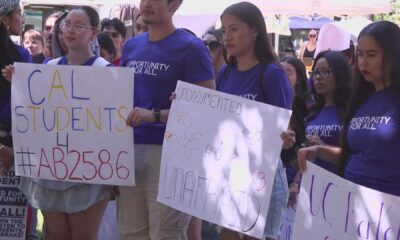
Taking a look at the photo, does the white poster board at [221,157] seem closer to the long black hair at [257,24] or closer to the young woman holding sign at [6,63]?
the long black hair at [257,24]

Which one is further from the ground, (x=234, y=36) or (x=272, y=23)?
(x=234, y=36)

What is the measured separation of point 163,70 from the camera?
4.11 meters

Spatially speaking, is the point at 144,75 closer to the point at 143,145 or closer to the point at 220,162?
the point at 143,145

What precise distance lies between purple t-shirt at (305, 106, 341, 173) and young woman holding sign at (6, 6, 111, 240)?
131 centimetres

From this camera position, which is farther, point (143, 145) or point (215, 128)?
point (143, 145)

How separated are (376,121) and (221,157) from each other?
910 mm

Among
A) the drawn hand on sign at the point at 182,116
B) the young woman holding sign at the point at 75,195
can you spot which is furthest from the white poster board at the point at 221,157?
the young woman holding sign at the point at 75,195

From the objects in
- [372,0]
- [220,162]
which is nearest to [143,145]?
[220,162]

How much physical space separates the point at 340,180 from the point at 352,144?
0.24 meters

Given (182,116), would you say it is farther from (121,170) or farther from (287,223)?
(287,223)

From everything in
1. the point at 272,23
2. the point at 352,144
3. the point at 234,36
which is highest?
the point at 234,36

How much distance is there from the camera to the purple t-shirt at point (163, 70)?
4105 millimetres

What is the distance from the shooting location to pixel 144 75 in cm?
415

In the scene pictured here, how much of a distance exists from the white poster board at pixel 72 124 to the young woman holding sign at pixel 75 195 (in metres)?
0.09
